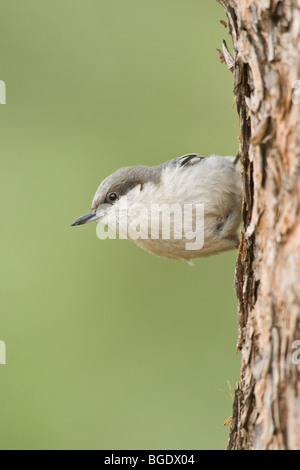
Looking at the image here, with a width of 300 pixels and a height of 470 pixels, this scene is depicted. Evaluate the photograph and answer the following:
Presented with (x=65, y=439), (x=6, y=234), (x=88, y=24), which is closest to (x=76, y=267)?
(x=6, y=234)

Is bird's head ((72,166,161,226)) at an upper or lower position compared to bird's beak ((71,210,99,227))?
upper

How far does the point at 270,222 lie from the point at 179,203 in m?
1.03

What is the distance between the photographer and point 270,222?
180cm

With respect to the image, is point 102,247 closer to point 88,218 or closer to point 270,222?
point 88,218

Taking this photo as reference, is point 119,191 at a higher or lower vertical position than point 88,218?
higher

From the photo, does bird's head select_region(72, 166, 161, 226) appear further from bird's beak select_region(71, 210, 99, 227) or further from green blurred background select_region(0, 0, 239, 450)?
green blurred background select_region(0, 0, 239, 450)

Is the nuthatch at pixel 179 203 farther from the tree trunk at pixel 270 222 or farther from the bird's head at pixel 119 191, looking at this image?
the tree trunk at pixel 270 222

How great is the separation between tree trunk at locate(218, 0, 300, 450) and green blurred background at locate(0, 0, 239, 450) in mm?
2394

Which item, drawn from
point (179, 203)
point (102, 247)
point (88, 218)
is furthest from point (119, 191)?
point (102, 247)

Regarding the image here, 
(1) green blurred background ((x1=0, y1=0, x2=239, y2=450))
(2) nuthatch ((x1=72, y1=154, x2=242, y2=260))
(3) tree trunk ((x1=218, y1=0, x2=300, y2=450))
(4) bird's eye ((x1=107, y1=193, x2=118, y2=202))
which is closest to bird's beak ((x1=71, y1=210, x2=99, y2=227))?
(2) nuthatch ((x1=72, y1=154, x2=242, y2=260))

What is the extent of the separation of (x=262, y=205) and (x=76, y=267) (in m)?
3.04

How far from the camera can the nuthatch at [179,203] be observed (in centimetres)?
280

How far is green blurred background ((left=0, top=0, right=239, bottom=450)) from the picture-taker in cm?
437

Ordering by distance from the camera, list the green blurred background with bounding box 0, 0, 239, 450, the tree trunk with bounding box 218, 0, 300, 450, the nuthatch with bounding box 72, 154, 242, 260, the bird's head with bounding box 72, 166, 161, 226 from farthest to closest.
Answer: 1. the green blurred background with bounding box 0, 0, 239, 450
2. the bird's head with bounding box 72, 166, 161, 226
3. the nuthatch with bounding box 72, 154, 242, 260
4. the tree trunk with bounding box 218, 0, 300, 450
